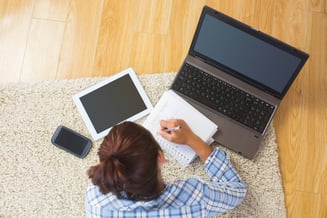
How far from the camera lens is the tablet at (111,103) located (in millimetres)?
1153

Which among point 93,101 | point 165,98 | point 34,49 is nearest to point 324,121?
point 165,98

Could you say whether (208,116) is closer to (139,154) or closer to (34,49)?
(139,154)

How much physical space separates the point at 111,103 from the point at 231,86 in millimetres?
374

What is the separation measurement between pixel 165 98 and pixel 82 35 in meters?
0.38

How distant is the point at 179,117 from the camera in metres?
1.11

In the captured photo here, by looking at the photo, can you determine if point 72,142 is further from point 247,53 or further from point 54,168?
point 247,53

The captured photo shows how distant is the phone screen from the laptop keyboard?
34 cm

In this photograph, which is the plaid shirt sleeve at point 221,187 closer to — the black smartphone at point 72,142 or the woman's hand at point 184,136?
the woman's hand at point 184,136

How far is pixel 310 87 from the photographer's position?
47.9 inches

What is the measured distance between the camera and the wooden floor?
1.21m

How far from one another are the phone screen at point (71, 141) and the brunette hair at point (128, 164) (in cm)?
44

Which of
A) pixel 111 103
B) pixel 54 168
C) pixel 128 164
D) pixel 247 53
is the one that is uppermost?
pixel 247 53

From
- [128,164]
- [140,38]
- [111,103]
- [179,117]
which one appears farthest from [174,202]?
[140,38]

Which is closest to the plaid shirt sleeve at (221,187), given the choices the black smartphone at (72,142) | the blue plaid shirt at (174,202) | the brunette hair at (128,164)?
the blue plaid shirt at (174,202)
